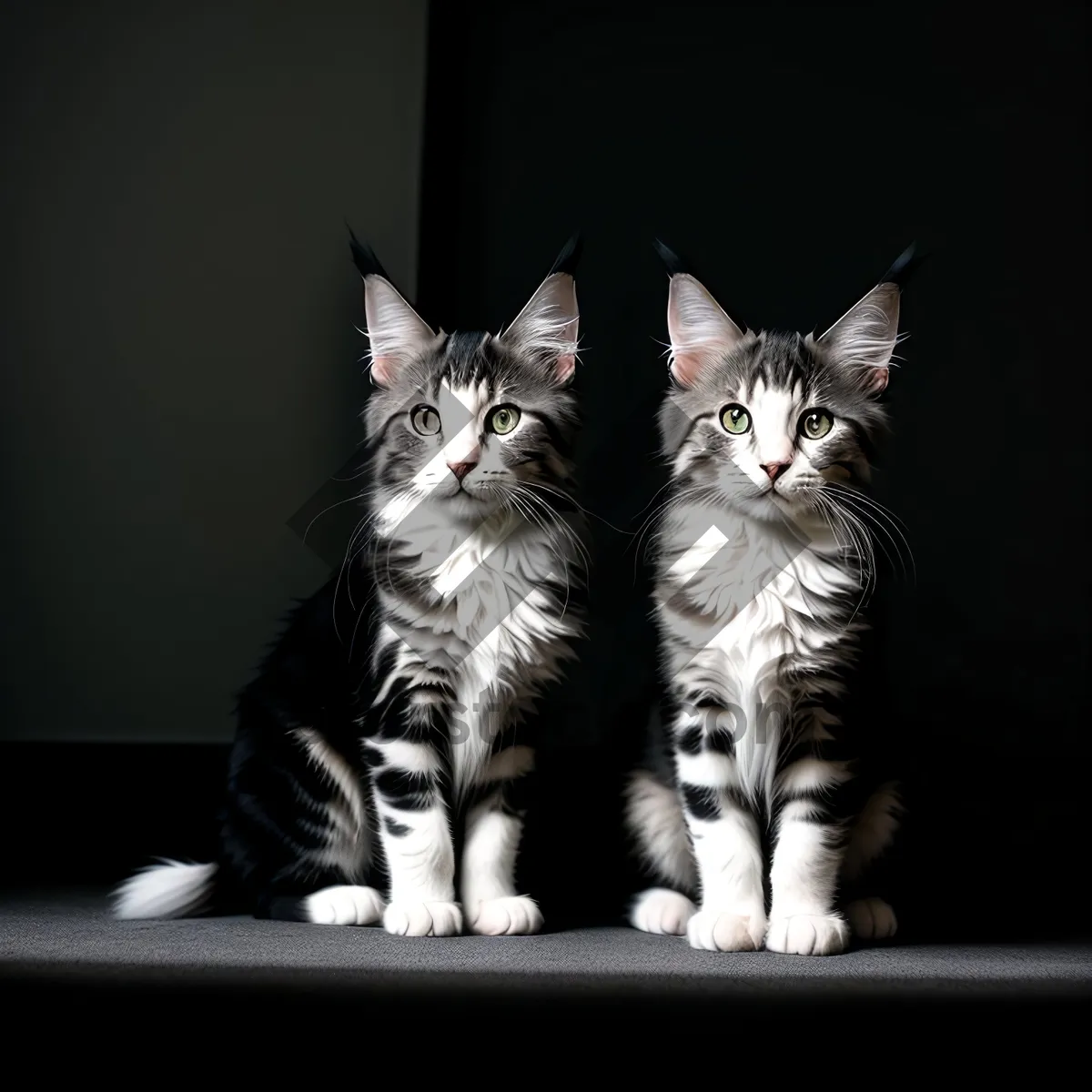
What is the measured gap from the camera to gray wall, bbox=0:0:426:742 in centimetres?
213

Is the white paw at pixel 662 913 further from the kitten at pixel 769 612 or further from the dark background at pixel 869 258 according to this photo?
the dark background at pixel 869 258

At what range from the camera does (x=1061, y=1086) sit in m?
1.11

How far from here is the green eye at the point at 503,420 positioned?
4.92 ft

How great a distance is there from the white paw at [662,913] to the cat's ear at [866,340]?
72 cm

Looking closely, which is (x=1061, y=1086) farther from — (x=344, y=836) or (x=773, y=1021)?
(x=344, y=836)

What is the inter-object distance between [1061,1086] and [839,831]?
1.25ft

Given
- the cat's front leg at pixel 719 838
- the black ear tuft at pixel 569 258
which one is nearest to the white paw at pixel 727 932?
the cat's front leg at pixel 719 838

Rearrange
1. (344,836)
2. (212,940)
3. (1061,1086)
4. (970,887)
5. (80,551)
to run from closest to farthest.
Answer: (1061,1086) → (212,940) → (344,836) → (970,887) → (80,551)

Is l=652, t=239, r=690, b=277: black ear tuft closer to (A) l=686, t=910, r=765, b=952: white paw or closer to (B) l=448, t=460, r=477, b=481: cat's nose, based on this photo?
(B) l=448, t=460, r=477, b=481: cat's nose

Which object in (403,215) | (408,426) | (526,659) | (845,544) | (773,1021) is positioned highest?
(403,215)

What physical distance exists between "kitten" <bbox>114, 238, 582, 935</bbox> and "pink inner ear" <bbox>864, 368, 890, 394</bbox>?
1.26ft

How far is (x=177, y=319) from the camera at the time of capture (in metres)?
2.19

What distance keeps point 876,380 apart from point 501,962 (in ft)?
2.80

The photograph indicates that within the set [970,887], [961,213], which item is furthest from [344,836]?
[961,213]
